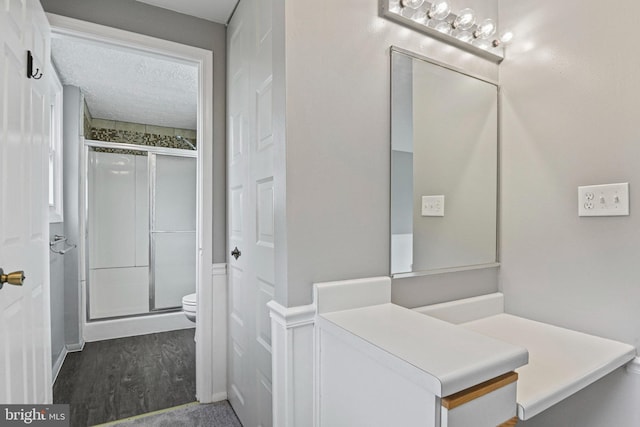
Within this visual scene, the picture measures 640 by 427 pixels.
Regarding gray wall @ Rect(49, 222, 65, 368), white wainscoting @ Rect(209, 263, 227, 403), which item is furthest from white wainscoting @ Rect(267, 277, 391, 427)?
gray wall @ Rect(49, 222, 65, 368)

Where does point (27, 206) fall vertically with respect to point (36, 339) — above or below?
above

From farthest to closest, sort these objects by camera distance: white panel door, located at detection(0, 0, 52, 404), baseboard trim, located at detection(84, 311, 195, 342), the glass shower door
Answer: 1. the glass shower door
2. baseboard trim, located at detection(84, 311, 195, 342)
3. white panel door, located at detection(0, 0, 52, 404)

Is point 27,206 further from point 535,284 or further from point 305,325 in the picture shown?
point 535,284

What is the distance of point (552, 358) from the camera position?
1.06 meters

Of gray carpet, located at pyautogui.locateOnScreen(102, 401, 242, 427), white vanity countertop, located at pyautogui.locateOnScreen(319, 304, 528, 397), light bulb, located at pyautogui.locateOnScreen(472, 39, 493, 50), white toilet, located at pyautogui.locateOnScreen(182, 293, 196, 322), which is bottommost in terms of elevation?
gray carpet, located at pyautogui.locateOnScreen(102, 401, 242, 427)

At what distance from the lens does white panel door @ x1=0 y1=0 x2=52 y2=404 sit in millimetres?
959

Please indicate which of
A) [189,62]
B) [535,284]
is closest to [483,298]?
[535,284]

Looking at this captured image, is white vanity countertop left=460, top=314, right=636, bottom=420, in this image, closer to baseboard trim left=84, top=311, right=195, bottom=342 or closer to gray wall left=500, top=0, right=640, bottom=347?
gray wall left=500, top=0, right=640, bottom=347

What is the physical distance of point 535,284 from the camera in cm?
145

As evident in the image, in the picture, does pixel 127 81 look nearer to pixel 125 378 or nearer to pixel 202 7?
pixel 202 7

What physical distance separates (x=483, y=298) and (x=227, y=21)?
7.02 ft

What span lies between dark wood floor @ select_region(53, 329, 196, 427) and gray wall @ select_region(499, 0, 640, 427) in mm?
2109

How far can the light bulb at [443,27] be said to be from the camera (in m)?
1.38

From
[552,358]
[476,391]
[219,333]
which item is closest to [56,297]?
[219,333]
